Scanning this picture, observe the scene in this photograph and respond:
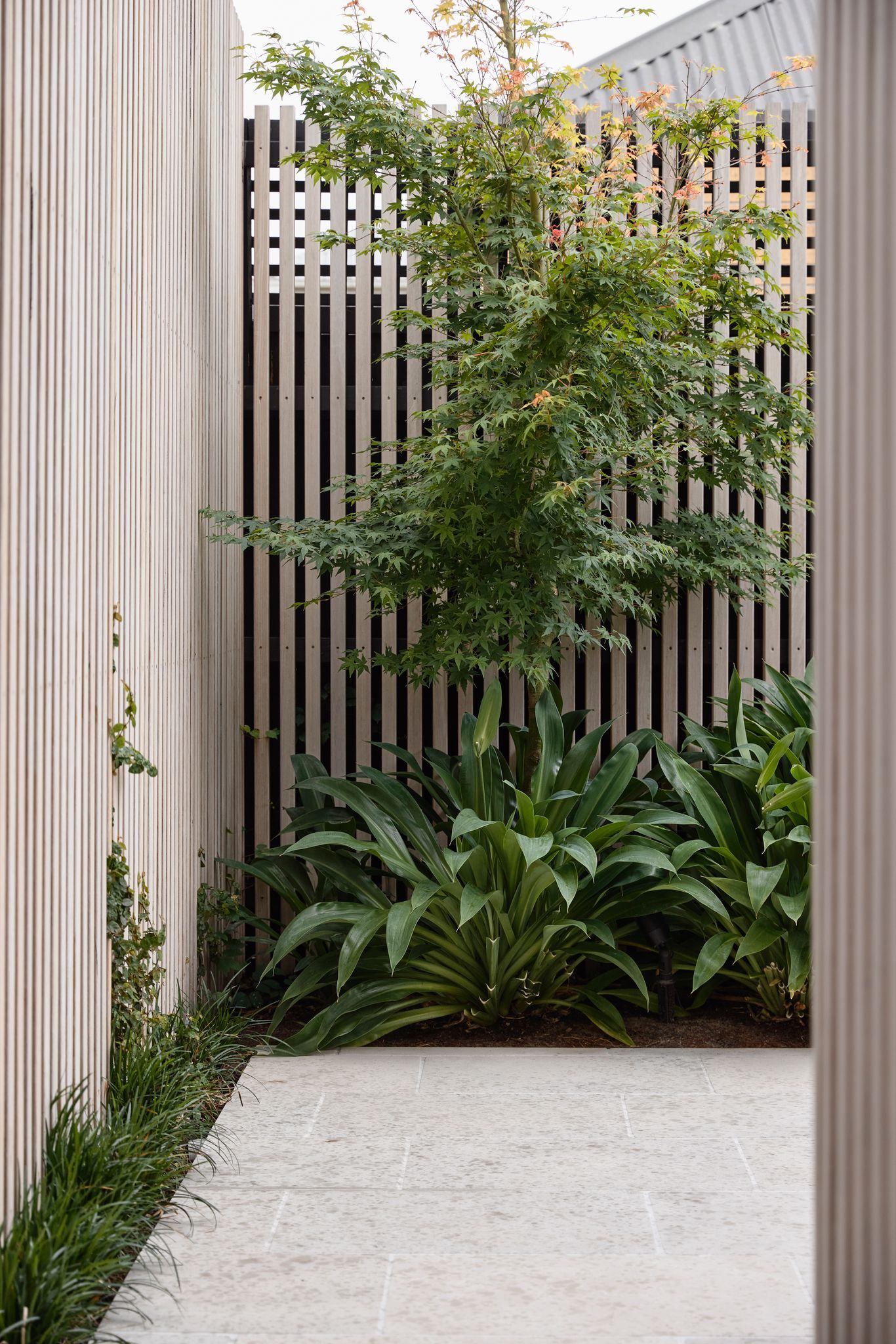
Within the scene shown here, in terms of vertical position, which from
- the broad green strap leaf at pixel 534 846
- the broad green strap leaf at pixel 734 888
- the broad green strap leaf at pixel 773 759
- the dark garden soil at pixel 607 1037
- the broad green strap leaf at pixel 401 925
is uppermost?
the broad green strap leaf at pixel 773 759

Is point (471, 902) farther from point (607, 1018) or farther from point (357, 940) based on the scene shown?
point (607, 1018)

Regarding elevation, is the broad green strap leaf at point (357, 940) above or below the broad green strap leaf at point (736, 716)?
below

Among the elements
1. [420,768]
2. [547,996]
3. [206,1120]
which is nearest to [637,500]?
[420,768]

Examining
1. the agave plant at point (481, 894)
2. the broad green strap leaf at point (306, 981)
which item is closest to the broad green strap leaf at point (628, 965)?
the agave plant at point (481, 894)

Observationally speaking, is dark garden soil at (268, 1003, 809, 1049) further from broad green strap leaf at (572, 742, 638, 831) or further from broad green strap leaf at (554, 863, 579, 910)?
broad green strap leaf at (572, 742, 638, 831)

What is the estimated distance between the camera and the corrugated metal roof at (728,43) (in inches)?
314

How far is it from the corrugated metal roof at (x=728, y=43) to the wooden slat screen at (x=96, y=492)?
436 cm

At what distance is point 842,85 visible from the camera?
70.7 inches

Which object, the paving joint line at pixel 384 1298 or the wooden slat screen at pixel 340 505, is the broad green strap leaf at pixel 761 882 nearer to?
the wooden slat screen at pixel 340 505

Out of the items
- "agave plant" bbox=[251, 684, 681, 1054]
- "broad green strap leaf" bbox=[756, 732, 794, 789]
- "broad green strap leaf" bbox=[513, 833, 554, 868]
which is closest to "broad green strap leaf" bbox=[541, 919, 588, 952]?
"agave plant" bbox=[251, 684, 681, 1054]

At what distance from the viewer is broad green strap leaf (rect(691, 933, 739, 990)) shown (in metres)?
4.04

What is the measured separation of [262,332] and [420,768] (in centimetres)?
194

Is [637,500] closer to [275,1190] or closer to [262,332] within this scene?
[262,332]

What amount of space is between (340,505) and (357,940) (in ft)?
6.18
